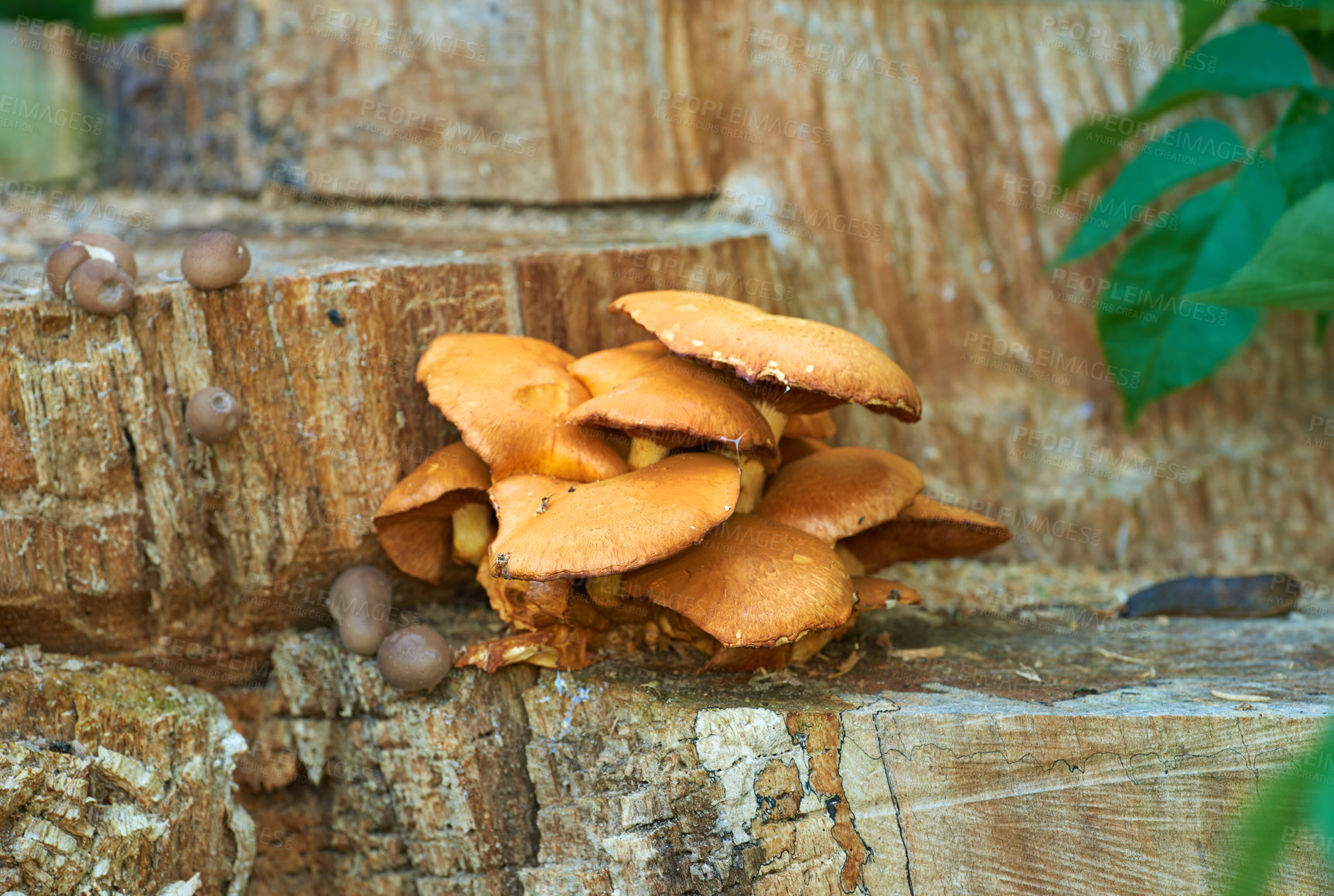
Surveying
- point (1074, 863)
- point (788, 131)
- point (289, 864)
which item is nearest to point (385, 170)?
point (788, 131)

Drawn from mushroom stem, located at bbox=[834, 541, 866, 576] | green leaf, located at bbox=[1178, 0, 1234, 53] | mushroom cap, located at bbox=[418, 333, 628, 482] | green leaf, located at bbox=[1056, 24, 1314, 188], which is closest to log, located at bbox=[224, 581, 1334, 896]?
mushroom stem, located at bbox=[834, 541, 866, 576]

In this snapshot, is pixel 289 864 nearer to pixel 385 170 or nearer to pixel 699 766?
pixel 699 766

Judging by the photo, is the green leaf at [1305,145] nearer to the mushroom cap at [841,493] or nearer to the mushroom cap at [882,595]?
the mushroom cap at [841,493]

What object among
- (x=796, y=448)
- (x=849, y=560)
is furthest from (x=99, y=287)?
(x=849, y=560)

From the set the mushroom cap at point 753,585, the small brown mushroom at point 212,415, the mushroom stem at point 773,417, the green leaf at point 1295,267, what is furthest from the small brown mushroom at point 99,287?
the green leaf at point 1295,267

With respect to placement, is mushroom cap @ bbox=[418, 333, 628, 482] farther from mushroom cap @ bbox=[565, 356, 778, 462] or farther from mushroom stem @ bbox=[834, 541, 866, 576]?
mushroom stem @ bbox=[834, 541, 866, 576]

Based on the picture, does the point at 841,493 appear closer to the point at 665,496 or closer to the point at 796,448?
the point at 796,448
